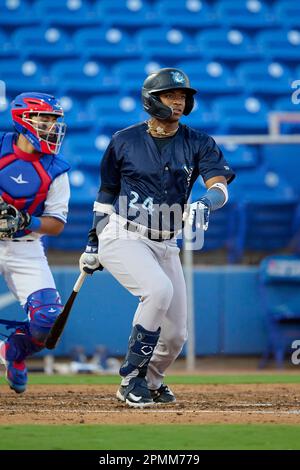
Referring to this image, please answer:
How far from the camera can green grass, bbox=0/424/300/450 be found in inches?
158

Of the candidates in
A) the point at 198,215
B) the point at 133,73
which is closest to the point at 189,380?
the point at 198,215

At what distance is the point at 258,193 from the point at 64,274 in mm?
2330

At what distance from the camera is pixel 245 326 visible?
981 centimetres

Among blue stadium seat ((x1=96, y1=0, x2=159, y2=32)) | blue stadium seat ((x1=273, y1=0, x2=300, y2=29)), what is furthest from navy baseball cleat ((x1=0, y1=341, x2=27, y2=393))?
blue stadium seat ((x1=273, y1=0, x2=300, y2=29))

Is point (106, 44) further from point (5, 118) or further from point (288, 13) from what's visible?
point (288, 13)

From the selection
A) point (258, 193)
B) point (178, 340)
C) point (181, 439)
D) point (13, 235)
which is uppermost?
point (258, 193)

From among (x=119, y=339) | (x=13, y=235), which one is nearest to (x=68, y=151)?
(x=119, y=339)

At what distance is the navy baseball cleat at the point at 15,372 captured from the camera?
6.14 metres

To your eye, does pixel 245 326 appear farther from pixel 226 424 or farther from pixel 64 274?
pixel 226 424

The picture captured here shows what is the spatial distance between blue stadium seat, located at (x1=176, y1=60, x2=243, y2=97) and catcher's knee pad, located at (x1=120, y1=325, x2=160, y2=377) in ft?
22.1

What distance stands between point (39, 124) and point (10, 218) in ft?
2.28

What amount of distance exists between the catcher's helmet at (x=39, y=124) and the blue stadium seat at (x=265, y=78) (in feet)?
20.1

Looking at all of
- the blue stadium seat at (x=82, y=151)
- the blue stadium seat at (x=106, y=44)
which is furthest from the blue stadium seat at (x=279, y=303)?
the blue stadium seat at (x=106, y=44)

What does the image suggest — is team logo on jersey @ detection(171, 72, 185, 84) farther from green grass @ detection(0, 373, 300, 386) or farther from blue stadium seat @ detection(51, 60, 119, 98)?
blue stadium seat @ detection(51, 60, 119, 98)
